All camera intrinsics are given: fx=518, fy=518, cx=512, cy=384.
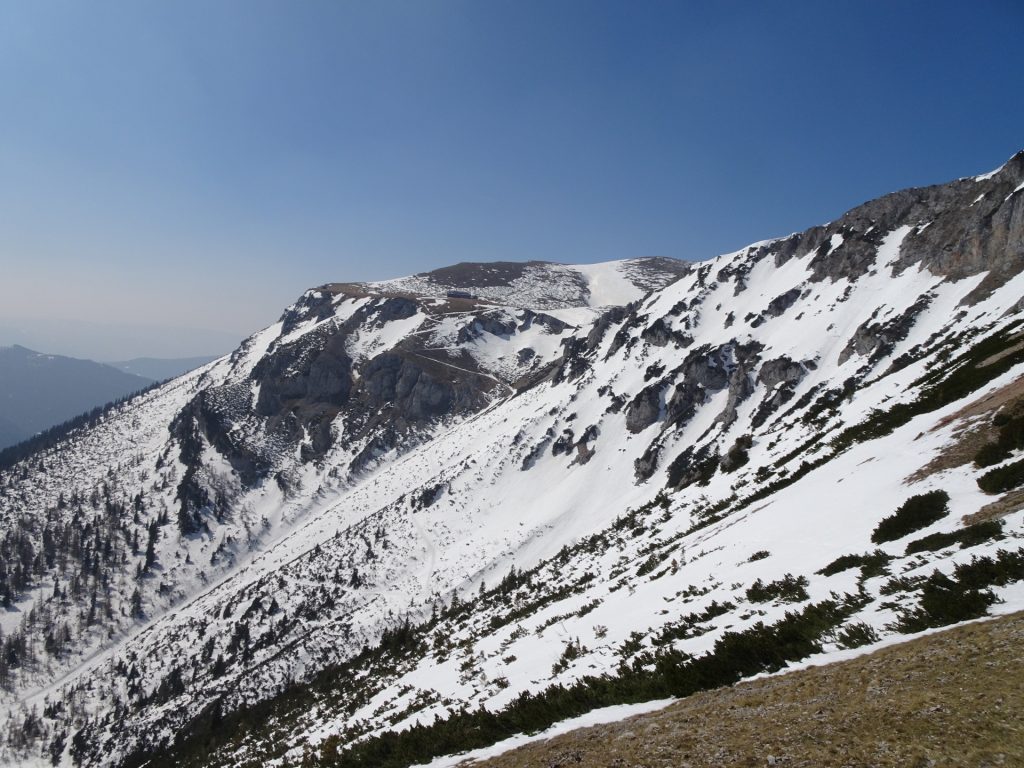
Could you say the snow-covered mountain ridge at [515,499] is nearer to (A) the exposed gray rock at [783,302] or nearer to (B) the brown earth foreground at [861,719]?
(A) the exposed gray rock at [783,302]

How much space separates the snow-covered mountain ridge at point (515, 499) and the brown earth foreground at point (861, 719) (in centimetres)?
159

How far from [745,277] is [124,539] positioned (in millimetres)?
148864

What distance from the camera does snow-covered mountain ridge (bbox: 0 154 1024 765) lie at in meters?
14.7

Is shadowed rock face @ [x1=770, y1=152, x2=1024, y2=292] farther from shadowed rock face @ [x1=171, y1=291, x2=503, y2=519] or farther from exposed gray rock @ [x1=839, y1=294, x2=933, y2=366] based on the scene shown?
shadowed rock face @ [x1=171, y1=291, x2=503, y2=519]

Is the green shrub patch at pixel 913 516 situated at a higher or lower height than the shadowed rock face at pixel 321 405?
lower

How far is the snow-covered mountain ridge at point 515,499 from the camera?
1471 cm

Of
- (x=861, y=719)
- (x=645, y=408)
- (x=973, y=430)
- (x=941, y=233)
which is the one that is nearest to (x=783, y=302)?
(x=941, y=233)

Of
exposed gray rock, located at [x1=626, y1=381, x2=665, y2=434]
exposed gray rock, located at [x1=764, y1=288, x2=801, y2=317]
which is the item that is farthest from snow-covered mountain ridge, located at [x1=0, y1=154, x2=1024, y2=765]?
exposed gray rock, located at [x1=626, y1=381, x2=665, y2=434]

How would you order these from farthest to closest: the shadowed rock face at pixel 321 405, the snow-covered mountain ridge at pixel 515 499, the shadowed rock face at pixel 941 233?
the shadowed rock face at pixel 321 405 < the shadowed rock face at pixel 941 233 < the snow-covered mountain ridge at pixel 515 499

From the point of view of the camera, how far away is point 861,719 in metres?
5.53

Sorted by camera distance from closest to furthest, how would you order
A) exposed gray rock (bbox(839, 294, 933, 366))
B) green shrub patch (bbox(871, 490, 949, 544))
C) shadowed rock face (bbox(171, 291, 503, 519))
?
green shrub patch (bbox(871, 490, 949, 544)) < exposed gray rock (bbox(839, 294, 933, 366)) < shadowed rock face (bbox(171, 291, 503, 519))

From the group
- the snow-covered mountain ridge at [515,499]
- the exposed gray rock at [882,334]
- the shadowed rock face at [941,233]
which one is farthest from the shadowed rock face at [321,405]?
the exposed gray rock at [882,334]

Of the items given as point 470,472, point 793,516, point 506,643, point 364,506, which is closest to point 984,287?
point 793,516

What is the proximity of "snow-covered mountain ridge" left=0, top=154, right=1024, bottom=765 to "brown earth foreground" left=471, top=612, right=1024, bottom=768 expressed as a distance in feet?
5.21
